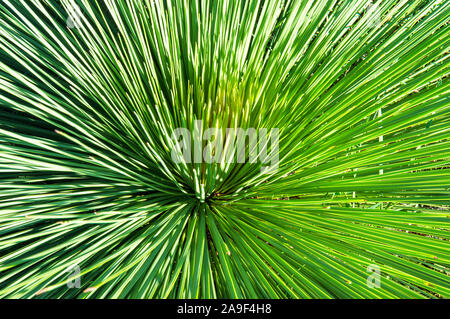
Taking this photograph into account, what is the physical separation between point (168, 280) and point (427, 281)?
50 centimetres

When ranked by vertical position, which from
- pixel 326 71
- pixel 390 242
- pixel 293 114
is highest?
pixel 326 71

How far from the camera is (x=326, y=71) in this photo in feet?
2.28

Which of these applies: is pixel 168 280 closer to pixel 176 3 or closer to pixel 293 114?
pixel 293 114

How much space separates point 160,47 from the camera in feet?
2.39

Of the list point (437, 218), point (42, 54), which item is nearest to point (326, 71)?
point (437, 218)

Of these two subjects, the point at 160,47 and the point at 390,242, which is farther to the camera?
the point at 160,47

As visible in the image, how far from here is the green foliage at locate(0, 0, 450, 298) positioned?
555mm

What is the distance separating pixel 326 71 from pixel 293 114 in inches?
5.3

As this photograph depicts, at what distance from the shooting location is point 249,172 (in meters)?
0.71

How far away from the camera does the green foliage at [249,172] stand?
0.56 meters
